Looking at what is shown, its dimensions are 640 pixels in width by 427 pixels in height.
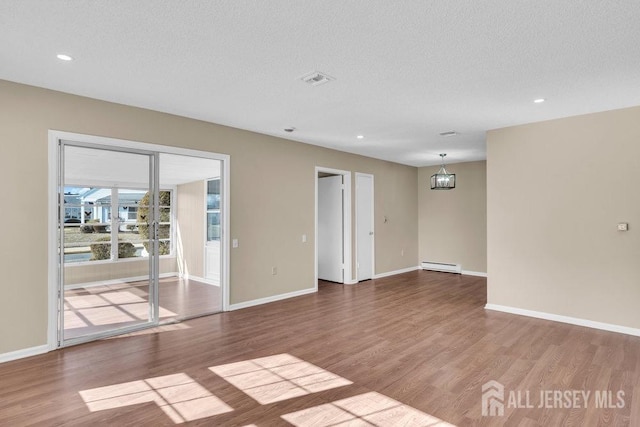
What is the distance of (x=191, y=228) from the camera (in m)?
6.94

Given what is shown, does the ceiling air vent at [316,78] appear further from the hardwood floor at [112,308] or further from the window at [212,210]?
the window at [212,210]

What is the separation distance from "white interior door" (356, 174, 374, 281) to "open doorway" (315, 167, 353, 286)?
0.28 metres

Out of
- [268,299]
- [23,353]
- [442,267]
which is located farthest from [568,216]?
[23,353]

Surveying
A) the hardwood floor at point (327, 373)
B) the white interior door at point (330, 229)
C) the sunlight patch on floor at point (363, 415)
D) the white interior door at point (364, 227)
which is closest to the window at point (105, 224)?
the hardwood floor at point (327, 373)

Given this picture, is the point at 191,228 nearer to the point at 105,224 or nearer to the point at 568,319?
the point at 105,224

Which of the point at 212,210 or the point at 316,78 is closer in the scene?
the point at 316,78

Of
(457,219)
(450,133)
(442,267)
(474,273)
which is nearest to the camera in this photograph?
(450,133)

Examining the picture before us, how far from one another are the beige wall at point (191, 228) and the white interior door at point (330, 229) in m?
2.42

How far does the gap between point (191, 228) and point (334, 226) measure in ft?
9.52

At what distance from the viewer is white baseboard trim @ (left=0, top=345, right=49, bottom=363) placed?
3.16 meters

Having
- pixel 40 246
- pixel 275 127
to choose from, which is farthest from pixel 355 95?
pixel 40 246

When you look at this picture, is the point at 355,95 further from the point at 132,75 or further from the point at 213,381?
the point at 213,381

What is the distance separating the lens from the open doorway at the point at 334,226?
685 cm

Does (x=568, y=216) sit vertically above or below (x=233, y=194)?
below
